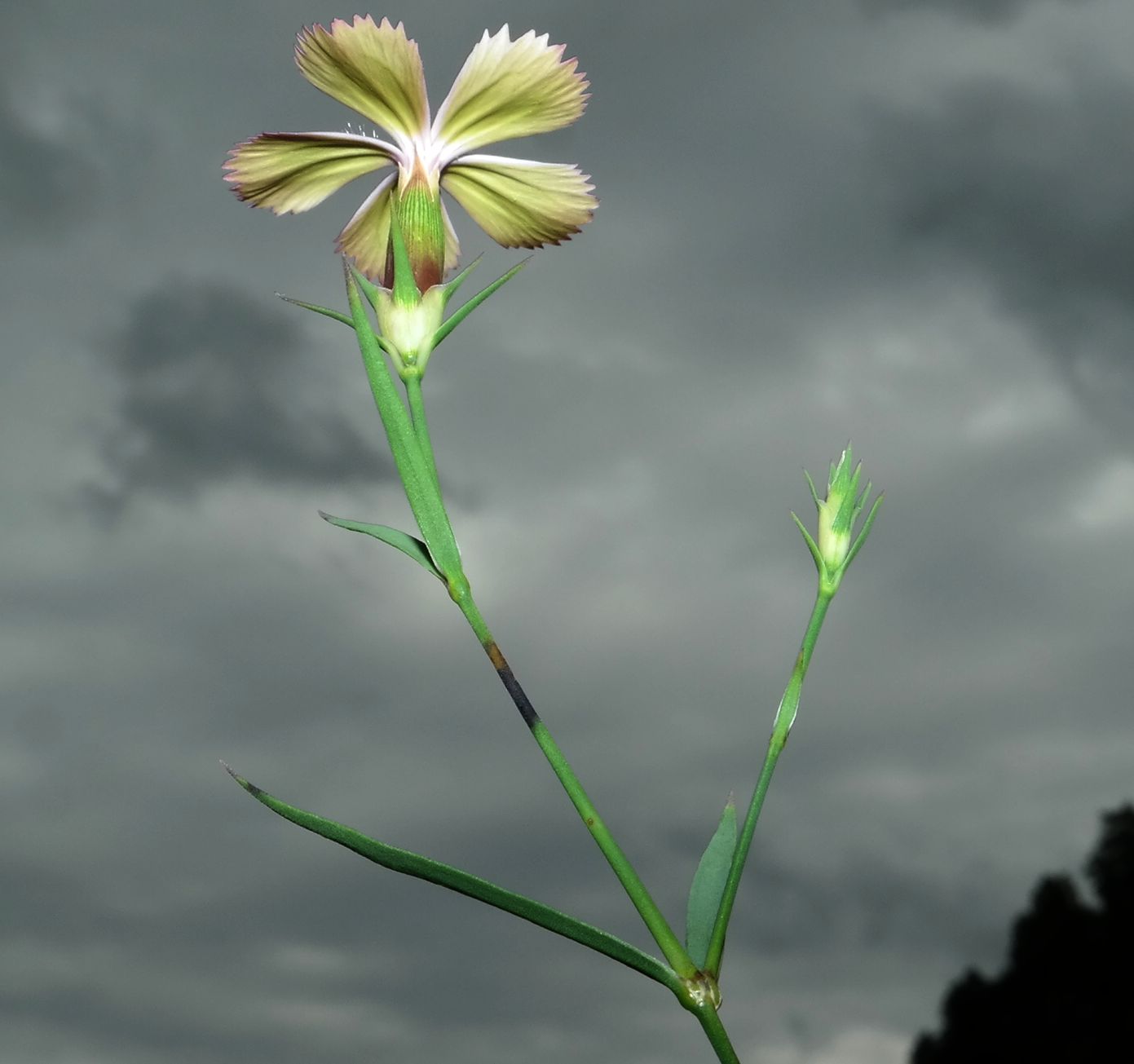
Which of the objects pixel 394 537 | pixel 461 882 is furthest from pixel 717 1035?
pixel 394 537

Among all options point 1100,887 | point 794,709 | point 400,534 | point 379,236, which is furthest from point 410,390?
point 1100,887

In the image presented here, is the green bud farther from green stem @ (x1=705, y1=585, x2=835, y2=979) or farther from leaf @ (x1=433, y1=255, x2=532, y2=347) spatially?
green stem @ (x1=705, y1=585, x2=835, y2=979)

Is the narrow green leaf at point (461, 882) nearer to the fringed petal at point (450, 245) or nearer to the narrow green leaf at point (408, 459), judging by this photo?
the narrow green leaf at point (408, 459)

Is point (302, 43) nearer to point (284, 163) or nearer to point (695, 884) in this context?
point (284, 163)

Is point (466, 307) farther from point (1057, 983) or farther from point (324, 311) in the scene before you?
point (1057, 983)

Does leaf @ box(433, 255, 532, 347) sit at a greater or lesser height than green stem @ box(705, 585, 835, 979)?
greater

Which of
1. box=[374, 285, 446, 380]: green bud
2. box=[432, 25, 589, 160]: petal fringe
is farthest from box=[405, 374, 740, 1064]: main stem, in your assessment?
box=[432, 25, 589, 160]: petal fringe
